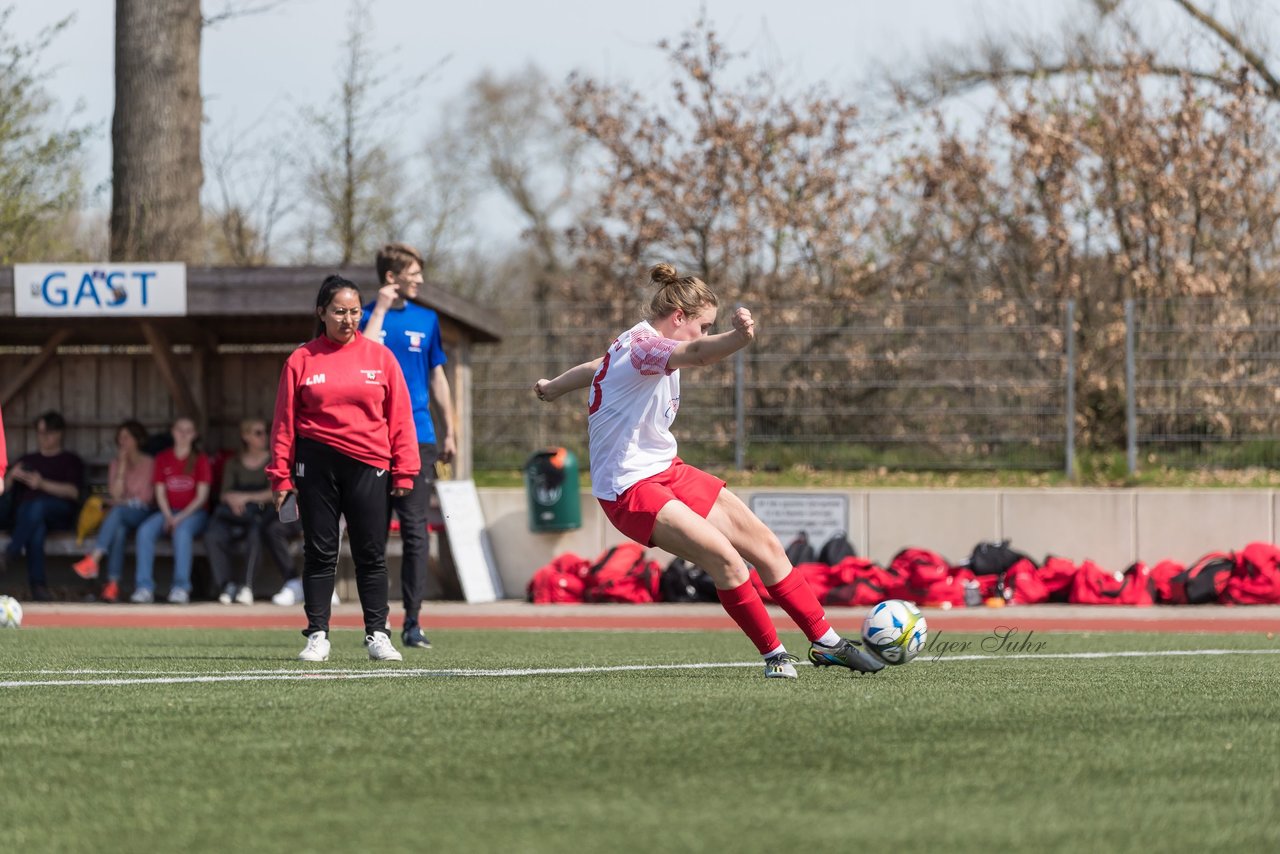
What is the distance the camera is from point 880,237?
20297 millimetres

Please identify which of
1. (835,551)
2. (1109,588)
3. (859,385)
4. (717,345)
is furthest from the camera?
(859,385)

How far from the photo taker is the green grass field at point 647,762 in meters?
3.43

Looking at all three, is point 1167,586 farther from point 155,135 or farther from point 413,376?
point 155,135

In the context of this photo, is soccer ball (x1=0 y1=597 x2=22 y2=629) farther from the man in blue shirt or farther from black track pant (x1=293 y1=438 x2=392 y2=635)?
black track pant (x1=293 y1=438 x2=392 y2=635)

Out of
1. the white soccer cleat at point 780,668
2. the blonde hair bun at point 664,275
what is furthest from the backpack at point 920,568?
the blonde hair bun at point 664,275

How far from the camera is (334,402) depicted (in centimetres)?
761

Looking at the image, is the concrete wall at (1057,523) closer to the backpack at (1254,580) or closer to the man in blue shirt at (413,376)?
the backpack at (1254,580)

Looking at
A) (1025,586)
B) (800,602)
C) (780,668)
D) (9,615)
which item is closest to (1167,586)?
(1025,586)

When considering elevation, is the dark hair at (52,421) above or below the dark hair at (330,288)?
below

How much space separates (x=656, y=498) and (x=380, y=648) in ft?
7.04

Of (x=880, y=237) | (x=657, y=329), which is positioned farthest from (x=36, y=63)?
(x=657, y=329)

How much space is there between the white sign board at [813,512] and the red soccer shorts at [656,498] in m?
8.57

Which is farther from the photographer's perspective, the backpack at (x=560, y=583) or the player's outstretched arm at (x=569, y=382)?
the backpack at (x=560, y=583)

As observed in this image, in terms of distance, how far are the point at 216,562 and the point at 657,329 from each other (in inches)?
344
